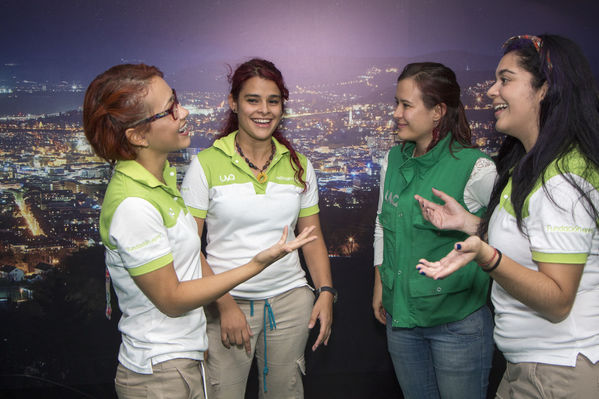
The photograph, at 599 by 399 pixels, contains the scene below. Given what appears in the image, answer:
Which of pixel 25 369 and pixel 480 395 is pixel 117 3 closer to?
pixel 25 369

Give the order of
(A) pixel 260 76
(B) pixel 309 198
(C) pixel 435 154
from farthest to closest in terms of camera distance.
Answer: (B) pixel 309 198, (A) pixel 260 76, (C) pixel 435 154

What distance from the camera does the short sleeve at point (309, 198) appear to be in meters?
1.97

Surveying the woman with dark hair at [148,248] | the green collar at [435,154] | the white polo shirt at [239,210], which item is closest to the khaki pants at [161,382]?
the woman with dark hair at [148,248]

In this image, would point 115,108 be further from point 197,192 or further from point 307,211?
point 307,211

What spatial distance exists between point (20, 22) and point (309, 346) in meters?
2.57

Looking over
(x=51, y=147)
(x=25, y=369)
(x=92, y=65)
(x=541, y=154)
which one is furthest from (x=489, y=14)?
(x=25, y=369)

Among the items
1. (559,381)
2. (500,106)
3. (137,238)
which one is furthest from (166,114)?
(559,381)

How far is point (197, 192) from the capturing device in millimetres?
1760

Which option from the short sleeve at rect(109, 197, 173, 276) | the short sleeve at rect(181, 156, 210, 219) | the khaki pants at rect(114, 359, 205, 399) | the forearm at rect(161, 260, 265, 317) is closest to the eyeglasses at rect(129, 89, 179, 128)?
the short sleeve at rect(109, 197, 173, 276)

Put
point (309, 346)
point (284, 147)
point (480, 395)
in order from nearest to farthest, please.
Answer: point (480, 395), point (284, 147), point (309, 346)

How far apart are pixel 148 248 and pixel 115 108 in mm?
406

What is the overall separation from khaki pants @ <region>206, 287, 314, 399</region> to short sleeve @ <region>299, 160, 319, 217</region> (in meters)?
0.32

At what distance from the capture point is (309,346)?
2.89 meters

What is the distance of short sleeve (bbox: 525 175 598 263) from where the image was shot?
3.76 feet
